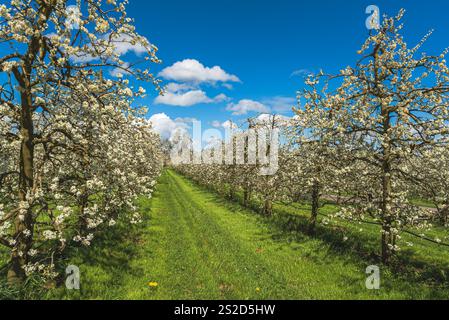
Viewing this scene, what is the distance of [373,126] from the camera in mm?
13031

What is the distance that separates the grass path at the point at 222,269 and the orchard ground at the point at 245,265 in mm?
31

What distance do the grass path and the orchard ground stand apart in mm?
31

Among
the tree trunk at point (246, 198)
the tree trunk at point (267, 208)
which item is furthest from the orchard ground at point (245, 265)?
the tree trunk at point (246, 198)

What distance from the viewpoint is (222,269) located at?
12.0m

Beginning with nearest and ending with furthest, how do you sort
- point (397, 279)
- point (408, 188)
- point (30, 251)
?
point (30, 251) < point (397, 279) < point (408, 188)

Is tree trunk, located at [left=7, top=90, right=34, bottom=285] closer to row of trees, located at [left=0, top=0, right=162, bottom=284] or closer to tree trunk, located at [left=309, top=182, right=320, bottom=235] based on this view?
row of trees, located at [left=0, top=0, right=162, bottom=284]

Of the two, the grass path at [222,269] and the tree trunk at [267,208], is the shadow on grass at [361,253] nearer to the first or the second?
the grass path at [222,269]

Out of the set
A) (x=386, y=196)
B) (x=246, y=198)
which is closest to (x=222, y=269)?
(x=386, y=196)

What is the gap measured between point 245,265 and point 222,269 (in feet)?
3.62

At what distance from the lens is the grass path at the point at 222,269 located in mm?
9836

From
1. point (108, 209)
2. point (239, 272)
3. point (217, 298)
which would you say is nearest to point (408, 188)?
point (239, 272)

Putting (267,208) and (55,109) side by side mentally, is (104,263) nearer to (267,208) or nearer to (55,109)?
(55,109)

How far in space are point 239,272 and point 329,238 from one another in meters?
7.22
